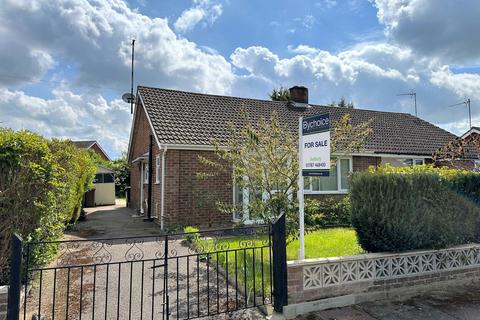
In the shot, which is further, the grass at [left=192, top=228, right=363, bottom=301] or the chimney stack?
the chimney stack

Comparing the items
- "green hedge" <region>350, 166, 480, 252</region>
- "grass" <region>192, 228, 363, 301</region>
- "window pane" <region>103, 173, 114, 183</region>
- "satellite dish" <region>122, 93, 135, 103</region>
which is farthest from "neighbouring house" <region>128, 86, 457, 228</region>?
"window pane" <region>103, 173, 114, 183</region>

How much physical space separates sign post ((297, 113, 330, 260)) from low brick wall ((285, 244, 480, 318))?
51 cm

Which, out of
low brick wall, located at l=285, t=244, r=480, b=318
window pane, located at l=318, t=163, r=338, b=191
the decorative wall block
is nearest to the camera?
low brick wall, located at l=285, t=244, r=480, b=318

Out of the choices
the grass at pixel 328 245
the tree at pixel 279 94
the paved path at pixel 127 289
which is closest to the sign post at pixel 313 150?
the paved path at pixel 127 289

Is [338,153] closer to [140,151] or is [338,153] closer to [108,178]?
[140,151]

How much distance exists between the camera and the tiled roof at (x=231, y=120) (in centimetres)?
1291

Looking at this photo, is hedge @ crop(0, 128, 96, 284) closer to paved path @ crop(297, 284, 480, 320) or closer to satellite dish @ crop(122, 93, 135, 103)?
paved path @ crop(297, 284, 480, 320)

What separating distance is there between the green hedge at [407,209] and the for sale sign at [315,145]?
101 cm

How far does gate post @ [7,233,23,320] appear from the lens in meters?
3.58

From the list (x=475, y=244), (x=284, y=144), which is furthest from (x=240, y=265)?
(x=475, y=244)

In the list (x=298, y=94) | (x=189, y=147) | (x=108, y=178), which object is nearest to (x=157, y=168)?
(x=189, y=147)

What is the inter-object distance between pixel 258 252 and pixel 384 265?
285 cm

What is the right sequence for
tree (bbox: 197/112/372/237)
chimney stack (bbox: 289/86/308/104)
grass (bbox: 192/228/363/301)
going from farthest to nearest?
chimney stack (bbox: 289/86/308/104)
tree (bbox: 197/112/372/237)
grass (bbox: 192/228/363/301)

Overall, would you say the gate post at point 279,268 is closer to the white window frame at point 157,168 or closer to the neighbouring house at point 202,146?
the neighbouring house at point 202,146
